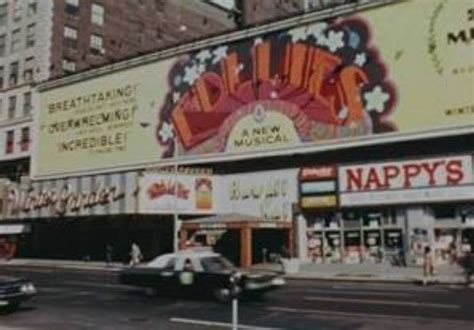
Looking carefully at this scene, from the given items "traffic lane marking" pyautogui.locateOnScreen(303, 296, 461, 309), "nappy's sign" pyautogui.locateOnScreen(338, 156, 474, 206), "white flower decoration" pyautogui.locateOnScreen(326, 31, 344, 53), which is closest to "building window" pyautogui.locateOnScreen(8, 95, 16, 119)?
"white flower decoration" pyautogui.locateOnScreen(326, 31, 344, 53)

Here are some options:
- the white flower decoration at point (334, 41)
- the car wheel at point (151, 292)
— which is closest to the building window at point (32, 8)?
the white flower decoration at point (334, 41)

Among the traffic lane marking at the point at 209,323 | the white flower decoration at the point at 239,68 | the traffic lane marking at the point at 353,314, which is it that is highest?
the white flower decoration at the point at 239,68

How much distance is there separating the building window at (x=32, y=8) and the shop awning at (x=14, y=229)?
2165 centimetres

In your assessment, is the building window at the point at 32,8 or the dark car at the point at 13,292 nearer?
the dark car at the point at 13,292

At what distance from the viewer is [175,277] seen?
26297mm

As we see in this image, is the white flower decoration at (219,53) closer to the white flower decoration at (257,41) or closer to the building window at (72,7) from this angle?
the white flower decoration at (257,41)

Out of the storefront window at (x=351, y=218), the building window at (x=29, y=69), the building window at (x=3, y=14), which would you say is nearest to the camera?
the storefront window at (x=351, y=218)

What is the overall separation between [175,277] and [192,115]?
104 feet

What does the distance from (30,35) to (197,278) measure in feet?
190

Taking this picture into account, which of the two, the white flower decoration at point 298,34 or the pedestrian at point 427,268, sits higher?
the white flower decoration at point 298,34

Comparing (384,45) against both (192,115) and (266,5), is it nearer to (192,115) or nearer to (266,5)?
(192,115)

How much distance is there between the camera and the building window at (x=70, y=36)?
78.1 metres

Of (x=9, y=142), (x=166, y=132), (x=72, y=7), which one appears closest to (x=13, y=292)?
(x=166, y=132)

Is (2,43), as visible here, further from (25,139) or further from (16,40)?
(25,139)
